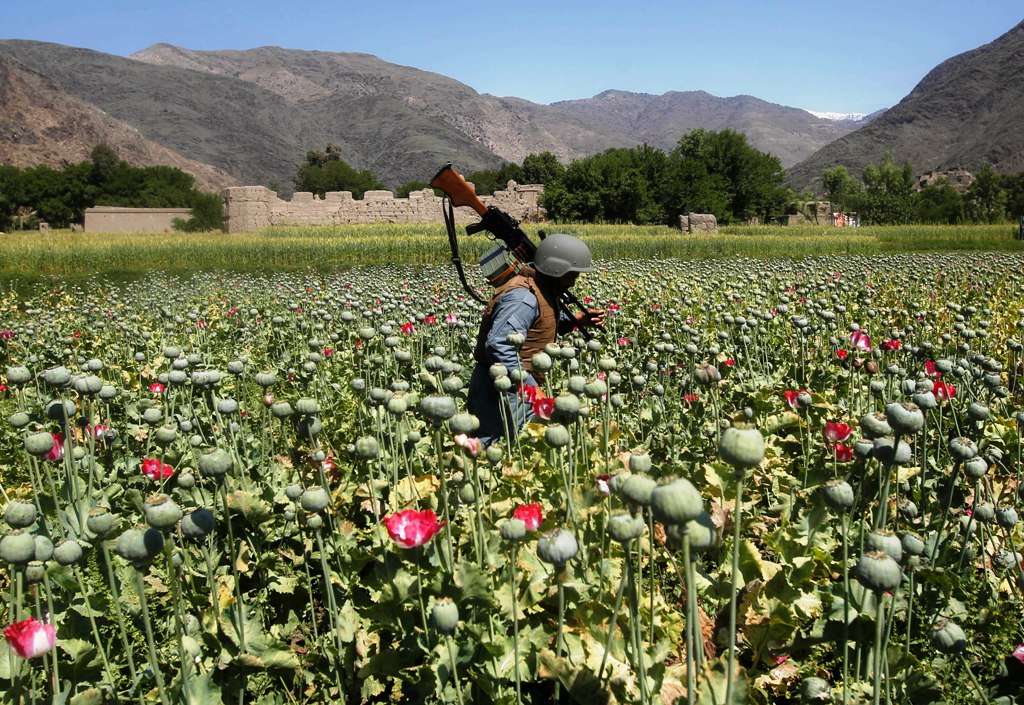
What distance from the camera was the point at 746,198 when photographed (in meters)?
52.6

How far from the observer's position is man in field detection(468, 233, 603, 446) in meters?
3.85

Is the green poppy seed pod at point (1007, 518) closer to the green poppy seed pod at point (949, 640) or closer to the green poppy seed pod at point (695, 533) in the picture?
the green poppy seed pod at point (949, 640)

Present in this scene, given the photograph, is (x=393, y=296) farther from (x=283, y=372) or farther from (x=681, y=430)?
(x=681, y=430)

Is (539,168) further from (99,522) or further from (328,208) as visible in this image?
(99,522)

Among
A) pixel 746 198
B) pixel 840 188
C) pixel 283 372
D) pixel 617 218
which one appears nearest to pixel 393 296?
pixel 283 372

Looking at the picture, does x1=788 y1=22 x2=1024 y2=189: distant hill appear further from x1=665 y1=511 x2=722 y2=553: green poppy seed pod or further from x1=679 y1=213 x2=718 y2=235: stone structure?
x1=665 y1=511 x2=722 y2=553: green poppy seed pod

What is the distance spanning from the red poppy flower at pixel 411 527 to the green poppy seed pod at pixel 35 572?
0.75 metres

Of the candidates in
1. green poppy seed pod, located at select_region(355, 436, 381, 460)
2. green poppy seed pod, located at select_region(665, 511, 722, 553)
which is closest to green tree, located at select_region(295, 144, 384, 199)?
green poppy seed pod, located at select_region(355, 436, 381, 460)

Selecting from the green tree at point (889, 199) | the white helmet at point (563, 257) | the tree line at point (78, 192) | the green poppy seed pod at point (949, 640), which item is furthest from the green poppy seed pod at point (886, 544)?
the tree line at point (78, 192)

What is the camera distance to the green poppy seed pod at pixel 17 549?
1336 mm

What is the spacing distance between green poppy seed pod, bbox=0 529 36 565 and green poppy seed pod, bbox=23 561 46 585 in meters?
0.18

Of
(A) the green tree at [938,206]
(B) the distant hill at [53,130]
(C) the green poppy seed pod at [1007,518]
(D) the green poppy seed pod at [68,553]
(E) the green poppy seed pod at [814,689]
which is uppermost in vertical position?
(B) the distant hill at [53,130]

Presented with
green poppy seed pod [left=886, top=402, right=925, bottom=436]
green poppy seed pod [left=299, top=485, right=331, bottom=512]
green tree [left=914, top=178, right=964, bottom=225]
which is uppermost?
green tree [left=914, top=178, right=964, bottom=225]

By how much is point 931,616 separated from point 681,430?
1.71 metres
